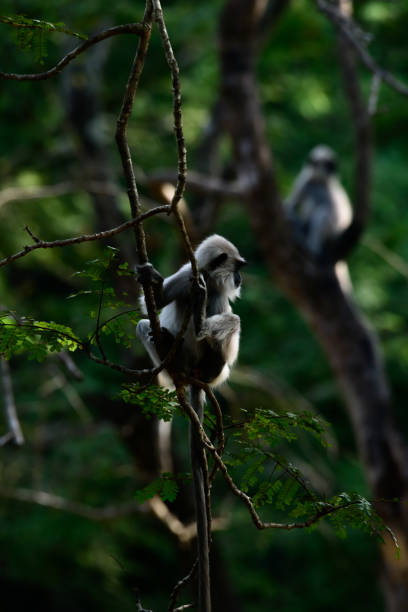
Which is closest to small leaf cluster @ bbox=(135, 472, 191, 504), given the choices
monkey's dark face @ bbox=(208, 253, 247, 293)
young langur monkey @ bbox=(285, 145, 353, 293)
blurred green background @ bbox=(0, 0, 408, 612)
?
monkey's dark face @ bbox=(208, 253, 247, 293)

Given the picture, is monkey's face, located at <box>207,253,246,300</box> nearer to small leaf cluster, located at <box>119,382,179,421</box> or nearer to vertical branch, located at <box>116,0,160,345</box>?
small leaf cluster, located at <box>119,382,179,421</box>

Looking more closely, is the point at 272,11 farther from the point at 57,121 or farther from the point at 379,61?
the point at 57,121

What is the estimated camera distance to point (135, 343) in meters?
7.45

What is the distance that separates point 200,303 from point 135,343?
4.53 metres

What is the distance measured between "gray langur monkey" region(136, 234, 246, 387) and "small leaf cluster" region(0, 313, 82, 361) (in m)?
1.17

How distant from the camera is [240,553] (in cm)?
1220

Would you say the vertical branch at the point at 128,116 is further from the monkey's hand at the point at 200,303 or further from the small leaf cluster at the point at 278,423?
the small leaf cluster at the point at 278,423

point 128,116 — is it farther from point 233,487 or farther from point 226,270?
point 226,270

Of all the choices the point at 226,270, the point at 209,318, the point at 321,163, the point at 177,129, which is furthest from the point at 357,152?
the point at 177,129

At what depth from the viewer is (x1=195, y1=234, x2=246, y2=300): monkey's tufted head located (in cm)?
357

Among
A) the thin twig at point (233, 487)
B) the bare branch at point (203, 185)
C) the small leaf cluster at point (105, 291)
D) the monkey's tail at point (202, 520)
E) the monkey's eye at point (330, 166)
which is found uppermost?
the small leaf cluster at point (105, 291)

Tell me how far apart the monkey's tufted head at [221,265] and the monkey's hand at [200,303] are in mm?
452

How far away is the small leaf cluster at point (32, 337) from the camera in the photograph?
87.0 inches

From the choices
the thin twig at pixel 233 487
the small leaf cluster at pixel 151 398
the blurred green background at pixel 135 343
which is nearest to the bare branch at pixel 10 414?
the small leaf cluster at pixel 151 398
